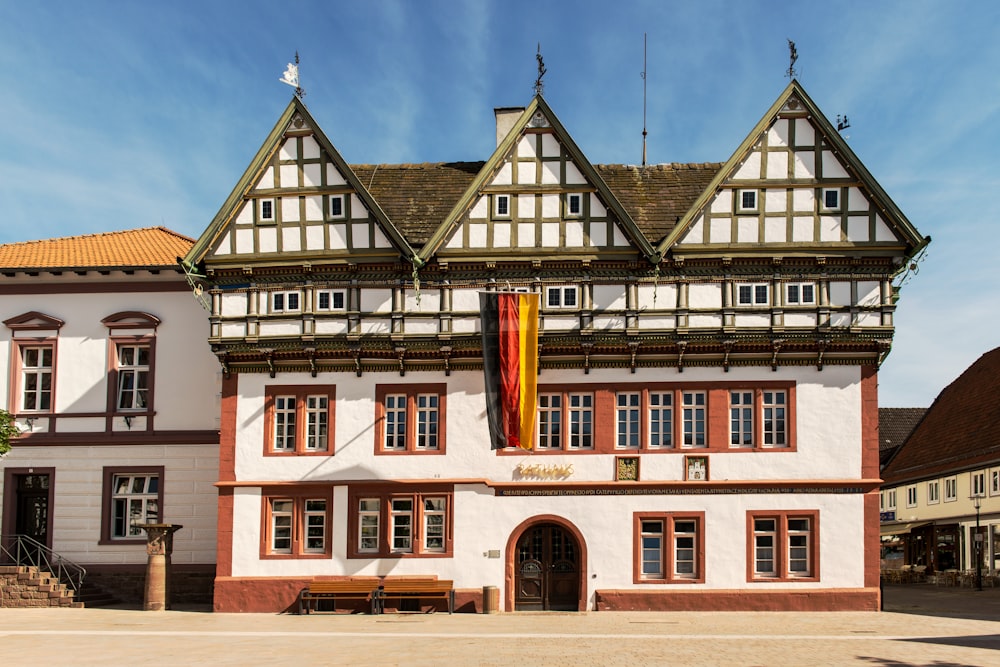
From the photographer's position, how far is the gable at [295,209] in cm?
2873

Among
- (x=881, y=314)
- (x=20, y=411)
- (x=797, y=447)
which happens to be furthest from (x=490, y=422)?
Result: (x=20, y=411)

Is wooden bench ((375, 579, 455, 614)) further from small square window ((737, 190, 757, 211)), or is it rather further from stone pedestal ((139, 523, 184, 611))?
small square window ((737, 190, 757, 211))

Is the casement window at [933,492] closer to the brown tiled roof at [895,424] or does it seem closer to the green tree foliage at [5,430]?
the brown tiled roof at [895,424]

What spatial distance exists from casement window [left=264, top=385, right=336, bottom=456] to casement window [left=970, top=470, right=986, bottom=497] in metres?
27.3

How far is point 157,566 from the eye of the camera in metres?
28.2

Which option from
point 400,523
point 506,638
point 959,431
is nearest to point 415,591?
point 400,523

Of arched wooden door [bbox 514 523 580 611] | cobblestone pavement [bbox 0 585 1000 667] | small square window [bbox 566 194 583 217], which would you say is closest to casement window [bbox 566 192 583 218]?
small square window [bbox 566 194 583 217]

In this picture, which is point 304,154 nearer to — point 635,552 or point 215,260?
point 215,260

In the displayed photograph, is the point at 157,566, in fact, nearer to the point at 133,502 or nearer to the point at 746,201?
the point at 133,502

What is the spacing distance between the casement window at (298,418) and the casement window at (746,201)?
1195cm

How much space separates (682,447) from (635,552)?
118 inches

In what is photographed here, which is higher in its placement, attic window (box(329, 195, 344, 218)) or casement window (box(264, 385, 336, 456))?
attic window (box(329, 195, 344, 218))

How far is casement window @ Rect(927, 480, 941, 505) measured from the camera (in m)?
47.2

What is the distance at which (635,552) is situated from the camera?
2733cm
